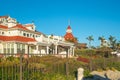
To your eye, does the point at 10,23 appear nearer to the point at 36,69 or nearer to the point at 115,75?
the point at 115,75

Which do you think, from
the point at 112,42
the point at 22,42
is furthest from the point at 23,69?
the point at 112,42

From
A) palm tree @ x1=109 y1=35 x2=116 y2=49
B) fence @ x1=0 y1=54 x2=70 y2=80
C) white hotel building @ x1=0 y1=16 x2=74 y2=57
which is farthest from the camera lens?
palm tree @ x1=109 y1=35 x2=116 y2=49

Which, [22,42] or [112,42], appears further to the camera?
[112,42]

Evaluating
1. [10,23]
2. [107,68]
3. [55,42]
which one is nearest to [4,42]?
[10,23]

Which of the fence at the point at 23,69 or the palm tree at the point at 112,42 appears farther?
the palm tree at the point at 112,42

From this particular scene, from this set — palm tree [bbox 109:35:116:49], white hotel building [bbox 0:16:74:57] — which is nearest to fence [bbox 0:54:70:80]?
white hotel building [bbox 0:16:74:57]

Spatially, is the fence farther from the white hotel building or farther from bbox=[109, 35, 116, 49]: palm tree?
bbox=[109, 35, 116, 49]: palm tree

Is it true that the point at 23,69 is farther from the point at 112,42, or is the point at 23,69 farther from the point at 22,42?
the point at 112,42

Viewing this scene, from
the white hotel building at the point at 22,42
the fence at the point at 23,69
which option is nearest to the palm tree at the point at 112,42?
the white hotel building at the point at 22,42

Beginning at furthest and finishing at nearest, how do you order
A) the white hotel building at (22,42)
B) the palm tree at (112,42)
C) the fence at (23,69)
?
1. the palm tree at (112,42)
2. the white hotel building at (22,42)
3. the fence at (23,69)

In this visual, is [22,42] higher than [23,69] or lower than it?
higher

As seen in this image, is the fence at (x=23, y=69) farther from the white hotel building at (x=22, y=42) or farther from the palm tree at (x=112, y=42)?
the palm tree at (x=112, y=42)

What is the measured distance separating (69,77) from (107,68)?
8.28 m

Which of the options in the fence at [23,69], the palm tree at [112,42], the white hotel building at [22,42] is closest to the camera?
the fence at [23,69]
